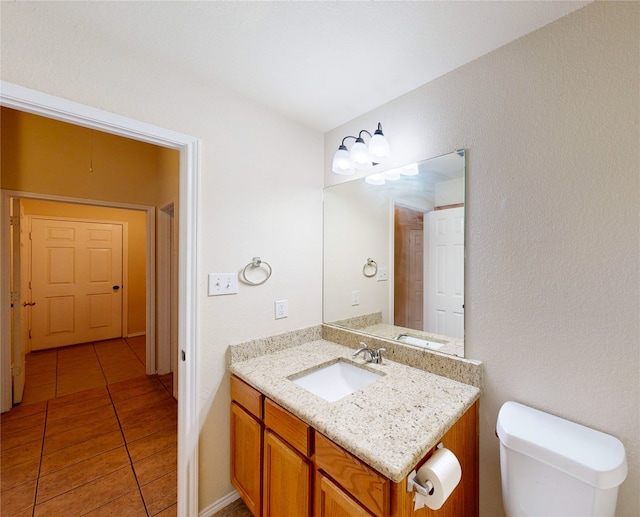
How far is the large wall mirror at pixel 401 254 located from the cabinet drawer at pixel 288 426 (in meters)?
0.75

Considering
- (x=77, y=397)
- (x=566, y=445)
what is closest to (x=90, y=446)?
(x=77, y=397)

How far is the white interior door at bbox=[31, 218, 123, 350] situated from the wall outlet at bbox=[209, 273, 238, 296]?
4.16 m

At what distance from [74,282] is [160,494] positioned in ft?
13.0

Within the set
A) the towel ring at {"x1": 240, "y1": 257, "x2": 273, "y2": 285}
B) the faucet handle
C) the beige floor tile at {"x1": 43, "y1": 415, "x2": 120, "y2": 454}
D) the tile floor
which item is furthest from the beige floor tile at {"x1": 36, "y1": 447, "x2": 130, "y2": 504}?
the faucet handle

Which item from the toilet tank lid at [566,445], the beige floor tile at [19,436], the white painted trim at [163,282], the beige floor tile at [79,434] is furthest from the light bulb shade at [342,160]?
the beige floor tile at [19,436]

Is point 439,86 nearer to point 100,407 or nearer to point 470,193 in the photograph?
point 470,193

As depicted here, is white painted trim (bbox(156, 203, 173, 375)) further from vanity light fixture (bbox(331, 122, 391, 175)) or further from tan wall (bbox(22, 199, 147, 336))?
vanity light fixture (bbox(331, 122, 391, 175))

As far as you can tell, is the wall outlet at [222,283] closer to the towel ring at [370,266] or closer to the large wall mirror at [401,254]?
the large wall mirror at [401,254]

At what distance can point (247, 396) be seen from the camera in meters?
1.36

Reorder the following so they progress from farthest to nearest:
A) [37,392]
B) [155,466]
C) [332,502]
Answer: [37,392]
[155,466]
[332,502]

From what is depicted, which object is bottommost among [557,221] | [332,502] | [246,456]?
[246,456]

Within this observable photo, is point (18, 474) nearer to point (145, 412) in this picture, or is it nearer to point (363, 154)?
point (145, 412)

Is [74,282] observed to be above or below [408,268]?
below

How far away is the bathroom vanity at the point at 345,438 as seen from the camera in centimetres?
82
